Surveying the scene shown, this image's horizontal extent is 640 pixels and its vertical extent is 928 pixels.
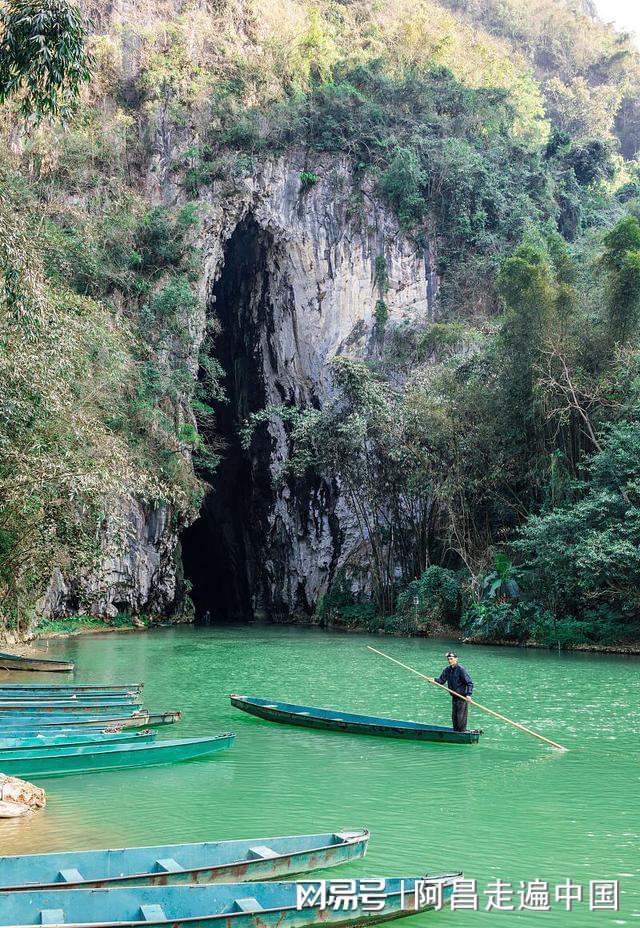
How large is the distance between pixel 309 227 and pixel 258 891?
3325 cm

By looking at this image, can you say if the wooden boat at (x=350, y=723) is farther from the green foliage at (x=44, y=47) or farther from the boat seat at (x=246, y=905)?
the green foliage at (x=44, y=47)

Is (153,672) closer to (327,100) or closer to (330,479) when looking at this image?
(330,479)

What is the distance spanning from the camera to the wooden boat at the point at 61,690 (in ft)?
35.0

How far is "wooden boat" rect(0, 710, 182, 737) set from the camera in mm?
8507

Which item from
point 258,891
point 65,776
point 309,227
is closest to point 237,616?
point 309,227

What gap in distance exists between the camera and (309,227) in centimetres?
3497

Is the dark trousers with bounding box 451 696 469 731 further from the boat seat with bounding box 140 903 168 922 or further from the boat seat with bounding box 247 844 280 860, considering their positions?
→ the boat seat with bounding box 140 903 168 922

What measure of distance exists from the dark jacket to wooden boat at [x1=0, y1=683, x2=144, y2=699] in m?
4.34

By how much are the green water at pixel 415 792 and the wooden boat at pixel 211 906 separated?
411 millimetres

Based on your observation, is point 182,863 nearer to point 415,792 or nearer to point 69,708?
point 415,792

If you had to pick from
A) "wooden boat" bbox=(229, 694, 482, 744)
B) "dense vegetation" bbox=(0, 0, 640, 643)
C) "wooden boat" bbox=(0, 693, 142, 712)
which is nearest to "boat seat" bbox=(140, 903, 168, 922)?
"wooden boat" bbox=(229, 694, 482, 744)

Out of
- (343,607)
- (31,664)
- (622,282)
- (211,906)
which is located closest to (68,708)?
(31,664)

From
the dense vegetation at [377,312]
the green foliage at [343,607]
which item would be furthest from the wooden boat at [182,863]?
the green foliage at [343,607]

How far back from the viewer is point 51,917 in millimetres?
3559
